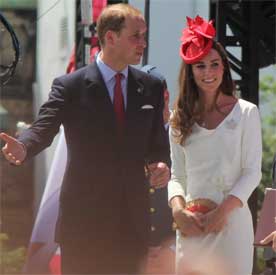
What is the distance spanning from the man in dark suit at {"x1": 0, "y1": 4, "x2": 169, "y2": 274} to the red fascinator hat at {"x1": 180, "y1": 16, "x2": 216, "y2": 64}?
0.73 ft

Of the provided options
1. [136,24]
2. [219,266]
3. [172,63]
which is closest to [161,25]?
[172,63]

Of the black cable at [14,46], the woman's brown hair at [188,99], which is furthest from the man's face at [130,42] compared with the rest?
the black cable at [14,46]

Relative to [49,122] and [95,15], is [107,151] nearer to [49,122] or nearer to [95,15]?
[49,122]

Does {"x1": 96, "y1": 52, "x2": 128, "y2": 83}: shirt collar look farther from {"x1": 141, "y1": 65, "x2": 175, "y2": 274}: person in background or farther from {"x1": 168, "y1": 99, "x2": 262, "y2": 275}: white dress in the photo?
{"x1": 141, "y1": 65, "x2": 175, "y2": 274}: person in background

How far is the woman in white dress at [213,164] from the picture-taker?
9.60ft

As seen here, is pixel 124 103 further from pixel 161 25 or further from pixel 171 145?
pixel 161 25

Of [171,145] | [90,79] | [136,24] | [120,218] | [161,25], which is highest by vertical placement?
[161,25]

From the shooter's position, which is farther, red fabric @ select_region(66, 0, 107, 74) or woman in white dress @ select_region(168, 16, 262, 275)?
red fabric @ select_region(66, 0, 107, 74)

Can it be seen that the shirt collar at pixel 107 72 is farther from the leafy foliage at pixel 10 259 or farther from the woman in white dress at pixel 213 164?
the leafy foliage at pixel 10 259

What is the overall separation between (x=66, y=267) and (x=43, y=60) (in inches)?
214

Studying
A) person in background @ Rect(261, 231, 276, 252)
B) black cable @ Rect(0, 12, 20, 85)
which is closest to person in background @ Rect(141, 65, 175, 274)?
black cable @ Rect(0, 12, 20, 85)

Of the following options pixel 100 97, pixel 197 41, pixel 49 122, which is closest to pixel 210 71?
pixel 197 41

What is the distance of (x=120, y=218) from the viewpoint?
123 inches

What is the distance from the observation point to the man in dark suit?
3102mm
